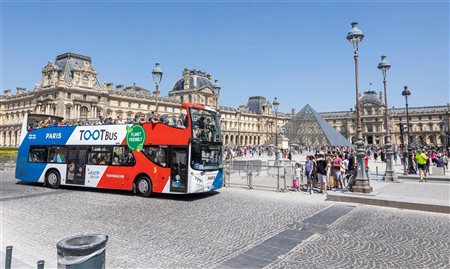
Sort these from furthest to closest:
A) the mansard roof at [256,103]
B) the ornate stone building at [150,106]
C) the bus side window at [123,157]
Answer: the mansard roof at [256,103]
the ornate stone building at [150,106]
the bus side window at [123,157]

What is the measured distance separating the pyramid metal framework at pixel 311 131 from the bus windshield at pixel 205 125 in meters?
20.7

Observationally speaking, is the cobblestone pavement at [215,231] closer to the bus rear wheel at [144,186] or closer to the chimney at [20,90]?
the bus rear wheel at [144,186]

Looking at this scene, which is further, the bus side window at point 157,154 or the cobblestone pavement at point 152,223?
the bus side window at point 157,154

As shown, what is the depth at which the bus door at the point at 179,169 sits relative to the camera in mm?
9492

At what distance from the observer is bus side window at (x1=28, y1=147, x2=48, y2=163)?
12.5m

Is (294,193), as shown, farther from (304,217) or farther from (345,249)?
(345,249)

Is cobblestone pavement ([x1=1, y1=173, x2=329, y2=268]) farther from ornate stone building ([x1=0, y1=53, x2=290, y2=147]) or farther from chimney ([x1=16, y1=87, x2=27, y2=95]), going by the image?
chimney ([x1=16, y1=87, x2=27, y2=95])

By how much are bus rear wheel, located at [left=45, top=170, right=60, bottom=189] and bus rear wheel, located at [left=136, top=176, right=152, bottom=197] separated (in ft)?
14.0

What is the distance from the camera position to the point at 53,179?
12.2 m

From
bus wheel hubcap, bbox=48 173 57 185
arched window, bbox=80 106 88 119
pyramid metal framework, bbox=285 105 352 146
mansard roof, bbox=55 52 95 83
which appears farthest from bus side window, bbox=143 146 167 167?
mansard roof, bbox=55 52 95 83

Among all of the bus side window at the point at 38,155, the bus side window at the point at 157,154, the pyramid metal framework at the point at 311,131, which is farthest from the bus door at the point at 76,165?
the pyramid metal framework at the point at 311,131

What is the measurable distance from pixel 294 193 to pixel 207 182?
376 centimetres

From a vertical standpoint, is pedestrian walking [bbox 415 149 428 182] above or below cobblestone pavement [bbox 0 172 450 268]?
above

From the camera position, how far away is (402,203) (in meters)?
8.34
